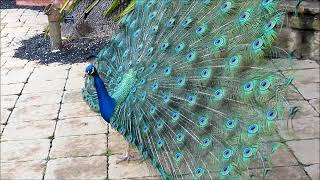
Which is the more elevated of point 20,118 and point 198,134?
point 198,134

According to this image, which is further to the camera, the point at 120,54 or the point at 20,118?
the point at 20,118

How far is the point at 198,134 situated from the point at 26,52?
4.41 meters

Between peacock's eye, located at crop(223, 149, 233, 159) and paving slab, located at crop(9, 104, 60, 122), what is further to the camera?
paving slab, located at crop(9, 104, 60, 122)

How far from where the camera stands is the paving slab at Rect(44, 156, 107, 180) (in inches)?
154

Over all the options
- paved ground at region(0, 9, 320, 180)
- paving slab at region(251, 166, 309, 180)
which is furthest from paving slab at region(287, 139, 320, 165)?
paving slab at region(251, 166, 309, 180)

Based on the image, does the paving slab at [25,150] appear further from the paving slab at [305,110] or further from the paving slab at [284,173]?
the paving slab at [305,110]

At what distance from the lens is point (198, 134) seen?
3307 mm

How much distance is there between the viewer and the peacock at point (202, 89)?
3068 mm

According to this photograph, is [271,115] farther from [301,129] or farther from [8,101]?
[8,101]

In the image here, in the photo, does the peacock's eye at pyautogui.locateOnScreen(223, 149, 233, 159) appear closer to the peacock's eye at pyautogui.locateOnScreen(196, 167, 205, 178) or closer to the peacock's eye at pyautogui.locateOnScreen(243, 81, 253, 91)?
the peacock's eye at pyautogui.locateOnScreen(196, 167, 205, 178)

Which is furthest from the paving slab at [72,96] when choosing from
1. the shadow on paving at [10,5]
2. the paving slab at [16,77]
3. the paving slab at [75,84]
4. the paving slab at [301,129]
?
the shadow on paving at [10,5]

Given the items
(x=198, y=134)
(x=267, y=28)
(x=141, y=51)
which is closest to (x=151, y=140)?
(x=198, y=134)

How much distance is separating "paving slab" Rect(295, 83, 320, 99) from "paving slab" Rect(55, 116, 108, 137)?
2082 millimetres

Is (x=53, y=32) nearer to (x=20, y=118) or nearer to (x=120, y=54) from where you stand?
(x=20, y=118)
